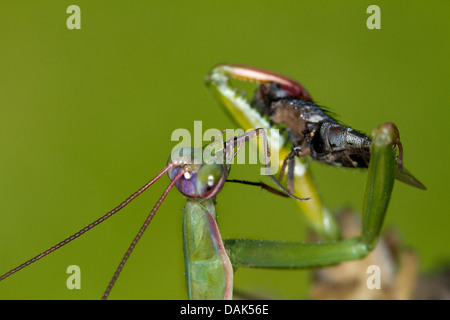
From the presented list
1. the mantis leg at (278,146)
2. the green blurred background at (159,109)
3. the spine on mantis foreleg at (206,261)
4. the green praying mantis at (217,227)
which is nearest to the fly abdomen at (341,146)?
the green praying mantis at (217,227)

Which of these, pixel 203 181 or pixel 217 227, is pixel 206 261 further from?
pixel 203 181

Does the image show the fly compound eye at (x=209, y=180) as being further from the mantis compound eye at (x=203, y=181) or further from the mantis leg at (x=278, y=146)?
the mantis leg at (x=278, y=146)

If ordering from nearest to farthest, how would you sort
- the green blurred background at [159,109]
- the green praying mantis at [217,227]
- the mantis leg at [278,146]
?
the green praying mantis at [217,227] < the mantis leg at [278,146] < the green blurred background at [159,109]

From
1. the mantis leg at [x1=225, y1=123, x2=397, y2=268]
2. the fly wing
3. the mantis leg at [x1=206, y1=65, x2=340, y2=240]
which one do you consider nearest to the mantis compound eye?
the mantis leg at [x1=225, y1=123, x2=397, y2=268]

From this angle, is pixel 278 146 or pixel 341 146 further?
pixel 278 146

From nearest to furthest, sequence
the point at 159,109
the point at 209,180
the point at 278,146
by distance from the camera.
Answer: the point at 209,180
the point at 278,146
the point at 159,109

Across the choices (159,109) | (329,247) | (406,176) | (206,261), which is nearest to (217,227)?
(206,261)
